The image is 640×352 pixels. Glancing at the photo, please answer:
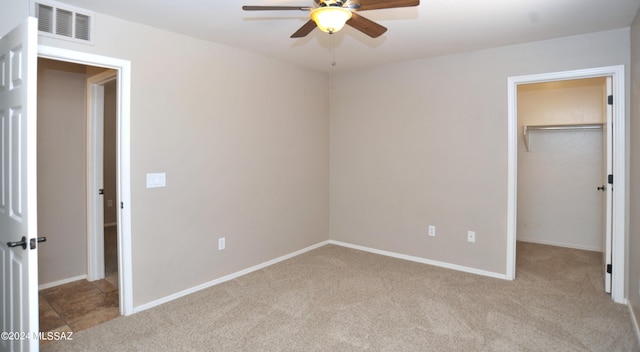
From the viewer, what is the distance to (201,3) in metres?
2.62

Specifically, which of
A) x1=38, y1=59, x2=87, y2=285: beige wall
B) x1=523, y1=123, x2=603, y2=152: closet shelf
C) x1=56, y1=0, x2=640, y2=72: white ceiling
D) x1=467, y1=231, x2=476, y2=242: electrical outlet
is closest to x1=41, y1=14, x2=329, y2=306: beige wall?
x1=56, y1=0, x2=640, y2=72: white ceiling

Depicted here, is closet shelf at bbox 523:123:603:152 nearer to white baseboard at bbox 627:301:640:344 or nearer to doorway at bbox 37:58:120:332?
white baseboard at bbox 627:301:640:344

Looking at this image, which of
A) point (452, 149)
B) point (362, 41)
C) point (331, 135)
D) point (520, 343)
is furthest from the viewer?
point (331, 135)

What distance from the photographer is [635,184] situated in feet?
9.27


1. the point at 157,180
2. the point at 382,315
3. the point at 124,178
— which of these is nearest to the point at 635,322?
the point at 382,315

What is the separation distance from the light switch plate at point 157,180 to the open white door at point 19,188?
1052 mm

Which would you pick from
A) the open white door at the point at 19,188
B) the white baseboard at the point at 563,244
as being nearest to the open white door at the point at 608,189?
the white baseboard at the point at 563,244

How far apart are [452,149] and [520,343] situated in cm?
215

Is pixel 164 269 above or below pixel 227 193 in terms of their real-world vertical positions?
below

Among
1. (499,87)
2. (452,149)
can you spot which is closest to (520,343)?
(452,149)

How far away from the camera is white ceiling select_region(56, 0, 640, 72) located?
2.64 meters

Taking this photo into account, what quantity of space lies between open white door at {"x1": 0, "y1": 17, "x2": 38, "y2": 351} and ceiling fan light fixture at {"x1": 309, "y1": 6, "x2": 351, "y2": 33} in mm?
1434

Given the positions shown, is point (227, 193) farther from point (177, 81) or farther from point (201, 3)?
point (201, 3)

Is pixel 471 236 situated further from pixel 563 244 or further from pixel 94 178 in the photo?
pixel 94 178
